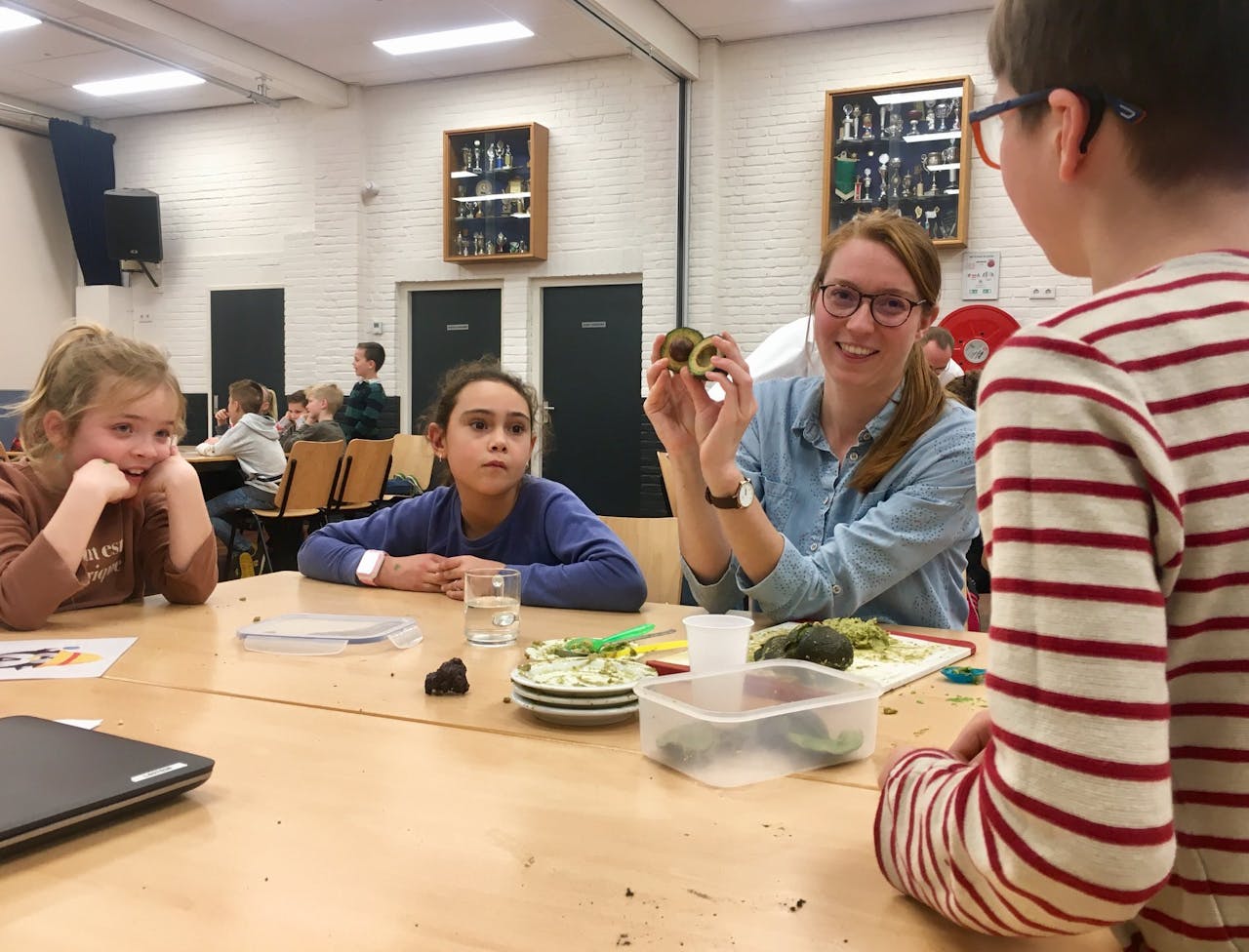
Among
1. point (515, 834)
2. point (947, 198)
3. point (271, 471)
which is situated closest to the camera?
point (515, 834)

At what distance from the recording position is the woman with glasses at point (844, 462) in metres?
1.72

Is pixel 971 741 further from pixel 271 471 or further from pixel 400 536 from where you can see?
pixel 271 471

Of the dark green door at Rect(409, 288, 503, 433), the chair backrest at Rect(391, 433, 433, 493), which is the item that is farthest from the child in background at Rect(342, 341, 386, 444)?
the dark green door at Rect(409, 288, 503, 433)

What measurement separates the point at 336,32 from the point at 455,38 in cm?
84

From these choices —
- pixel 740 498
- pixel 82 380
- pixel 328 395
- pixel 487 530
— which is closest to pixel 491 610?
pixel 740 498

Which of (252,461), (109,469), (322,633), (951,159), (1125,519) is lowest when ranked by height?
(252,461)

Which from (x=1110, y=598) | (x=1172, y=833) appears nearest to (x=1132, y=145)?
(x=1110, y=598)

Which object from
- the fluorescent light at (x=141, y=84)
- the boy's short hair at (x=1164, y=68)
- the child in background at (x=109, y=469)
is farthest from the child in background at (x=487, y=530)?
the fluorescent light at (x=141, y=84)

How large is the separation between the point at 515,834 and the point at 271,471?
553 cm

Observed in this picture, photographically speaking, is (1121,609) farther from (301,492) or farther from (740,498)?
(301,492)

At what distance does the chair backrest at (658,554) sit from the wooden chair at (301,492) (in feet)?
11.0

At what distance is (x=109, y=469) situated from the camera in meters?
1.87

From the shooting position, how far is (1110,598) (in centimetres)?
52

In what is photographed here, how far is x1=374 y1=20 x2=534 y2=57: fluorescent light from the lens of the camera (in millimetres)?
6922
